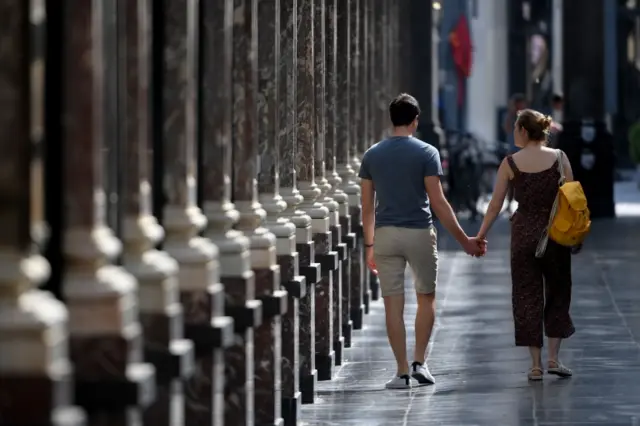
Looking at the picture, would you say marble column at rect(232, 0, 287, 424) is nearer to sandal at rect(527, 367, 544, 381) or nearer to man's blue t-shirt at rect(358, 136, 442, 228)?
man's blue t-shirt at rect(358, 136, 442, 228)

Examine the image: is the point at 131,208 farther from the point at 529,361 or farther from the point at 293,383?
the point at 529,361

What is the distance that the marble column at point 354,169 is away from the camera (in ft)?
61.4

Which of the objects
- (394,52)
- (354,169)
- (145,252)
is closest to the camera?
(145,252)

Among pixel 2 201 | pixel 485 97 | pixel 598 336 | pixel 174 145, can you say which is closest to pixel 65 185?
pixel 2 201

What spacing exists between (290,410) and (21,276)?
20.2 feet

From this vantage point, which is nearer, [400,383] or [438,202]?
[438,202]

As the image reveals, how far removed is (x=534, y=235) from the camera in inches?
546

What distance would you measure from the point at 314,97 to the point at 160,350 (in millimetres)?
7891

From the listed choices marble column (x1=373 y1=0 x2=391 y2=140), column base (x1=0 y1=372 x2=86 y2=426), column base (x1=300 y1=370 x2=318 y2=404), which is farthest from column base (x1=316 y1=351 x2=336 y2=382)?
marble column (x1=373 y1=0 x2=391 y2=140)

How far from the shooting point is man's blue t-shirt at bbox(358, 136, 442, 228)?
13445mm

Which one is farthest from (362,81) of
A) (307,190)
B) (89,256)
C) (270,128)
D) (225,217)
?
Result: (89,256)

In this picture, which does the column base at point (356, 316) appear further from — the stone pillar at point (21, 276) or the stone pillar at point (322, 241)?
the stone pillar at point (21, 276)

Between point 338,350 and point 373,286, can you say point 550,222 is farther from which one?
point 373,286

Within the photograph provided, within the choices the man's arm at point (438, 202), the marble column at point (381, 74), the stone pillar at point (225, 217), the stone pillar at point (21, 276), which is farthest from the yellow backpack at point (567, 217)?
the marble column at point (381, 74)
